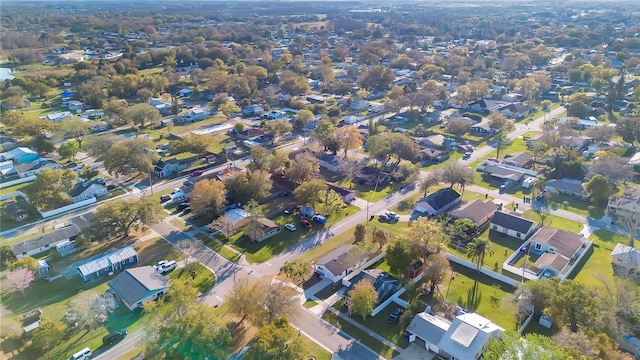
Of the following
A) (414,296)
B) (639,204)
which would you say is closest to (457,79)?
(639,204)

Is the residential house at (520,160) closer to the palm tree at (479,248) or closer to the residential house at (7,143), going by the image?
the palm tree at (479,248)

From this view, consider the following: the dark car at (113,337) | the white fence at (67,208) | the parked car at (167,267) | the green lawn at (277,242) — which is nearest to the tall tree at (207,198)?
the green lawn at (277,242)

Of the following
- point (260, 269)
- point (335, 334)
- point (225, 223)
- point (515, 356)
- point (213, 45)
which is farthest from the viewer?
point (213, 45)

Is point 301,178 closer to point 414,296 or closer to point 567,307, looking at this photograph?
point 414,296

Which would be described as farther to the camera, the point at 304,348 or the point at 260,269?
the point at 260,269

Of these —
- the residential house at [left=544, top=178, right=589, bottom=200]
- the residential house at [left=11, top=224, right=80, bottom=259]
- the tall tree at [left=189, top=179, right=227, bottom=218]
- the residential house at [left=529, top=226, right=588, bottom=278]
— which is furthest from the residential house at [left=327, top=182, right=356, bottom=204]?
the residential house at [left=11, top=224, right=80, bottom=259]

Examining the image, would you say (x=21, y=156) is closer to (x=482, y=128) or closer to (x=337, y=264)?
(x=337, y=264)

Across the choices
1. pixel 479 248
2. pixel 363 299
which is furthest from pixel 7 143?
pixel 479 248
